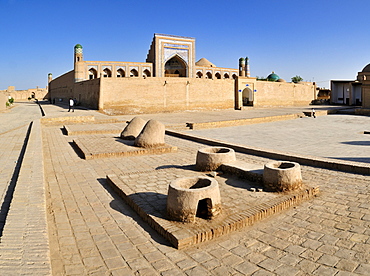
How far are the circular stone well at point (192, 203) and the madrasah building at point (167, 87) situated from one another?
18941 mm

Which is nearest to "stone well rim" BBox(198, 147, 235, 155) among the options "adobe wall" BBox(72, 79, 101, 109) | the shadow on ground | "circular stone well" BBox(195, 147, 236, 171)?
"circular stone well" BBox(195, 147, 236, 171)

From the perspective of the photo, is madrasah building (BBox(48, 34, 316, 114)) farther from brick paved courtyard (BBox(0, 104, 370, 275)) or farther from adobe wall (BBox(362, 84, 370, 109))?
brick paved courtyard (BBox(0, 104, 370, 275))

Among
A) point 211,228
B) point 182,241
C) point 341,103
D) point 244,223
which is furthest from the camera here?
point 341,103

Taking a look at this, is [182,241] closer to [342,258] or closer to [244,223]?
[244,223]

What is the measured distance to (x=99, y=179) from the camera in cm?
552

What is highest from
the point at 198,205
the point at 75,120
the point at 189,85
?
the point at 189,85

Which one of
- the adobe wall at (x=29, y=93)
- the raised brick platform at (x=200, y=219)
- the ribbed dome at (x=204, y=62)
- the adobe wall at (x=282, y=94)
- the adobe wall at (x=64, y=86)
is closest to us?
the raised brick platform at (x=200, y=219)

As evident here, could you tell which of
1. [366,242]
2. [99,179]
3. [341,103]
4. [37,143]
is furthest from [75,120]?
[341,103]

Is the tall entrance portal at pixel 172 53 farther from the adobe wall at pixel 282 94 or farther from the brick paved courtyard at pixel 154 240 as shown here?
the brick paved courtyard at pixel 154 240

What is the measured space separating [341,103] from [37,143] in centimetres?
→ 3403

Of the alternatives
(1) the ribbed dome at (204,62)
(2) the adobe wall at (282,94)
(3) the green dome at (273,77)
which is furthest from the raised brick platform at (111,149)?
(3) the green dome at (273,77)

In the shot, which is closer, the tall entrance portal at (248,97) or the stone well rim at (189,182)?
the stone well rim at (189,182)

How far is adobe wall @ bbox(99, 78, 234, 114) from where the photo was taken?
2183cm

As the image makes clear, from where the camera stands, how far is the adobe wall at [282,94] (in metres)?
30.5
